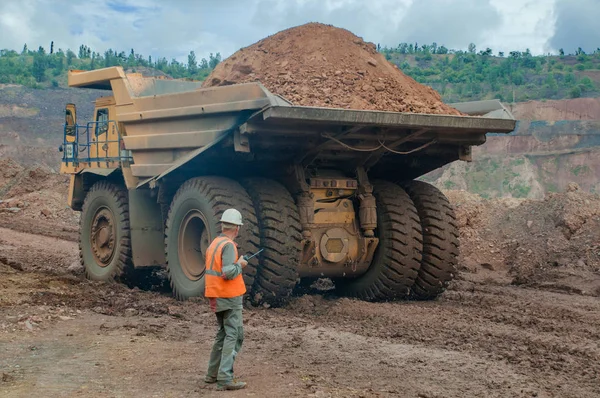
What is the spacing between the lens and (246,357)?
6664mm

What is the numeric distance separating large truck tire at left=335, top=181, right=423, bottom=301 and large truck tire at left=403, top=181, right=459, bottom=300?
8.5 inches

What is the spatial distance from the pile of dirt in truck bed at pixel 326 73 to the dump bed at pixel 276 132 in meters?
0.32

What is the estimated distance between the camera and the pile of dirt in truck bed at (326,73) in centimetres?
876

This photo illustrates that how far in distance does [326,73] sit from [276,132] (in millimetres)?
1051

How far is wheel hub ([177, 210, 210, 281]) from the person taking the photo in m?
9.73

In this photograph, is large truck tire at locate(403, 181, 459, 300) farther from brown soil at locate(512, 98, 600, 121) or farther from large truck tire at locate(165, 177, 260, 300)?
brown soil at locate(512, 98, 600, 121)

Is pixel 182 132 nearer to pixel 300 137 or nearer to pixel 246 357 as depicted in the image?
pixel 300 137

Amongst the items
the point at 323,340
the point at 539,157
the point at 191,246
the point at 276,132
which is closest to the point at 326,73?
the point at 276,132

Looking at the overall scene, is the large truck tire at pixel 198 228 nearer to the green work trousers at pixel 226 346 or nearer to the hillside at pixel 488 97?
the green work trousers at pixel 226 346

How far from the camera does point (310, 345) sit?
714 centimetres

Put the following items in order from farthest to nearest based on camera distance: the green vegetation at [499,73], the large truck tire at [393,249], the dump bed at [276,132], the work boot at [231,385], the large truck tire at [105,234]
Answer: the green vegetation at [499,73]
the large truck tire at [105,234]
the large truck tire at [393,249]
the dump bed at [276,132]
the work boot at [231,385]

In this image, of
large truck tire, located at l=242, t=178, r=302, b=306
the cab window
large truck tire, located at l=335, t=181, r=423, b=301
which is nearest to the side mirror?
the cab window

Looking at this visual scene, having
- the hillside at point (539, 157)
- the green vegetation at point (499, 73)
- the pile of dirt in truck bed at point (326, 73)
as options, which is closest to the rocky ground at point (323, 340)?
the pile of dirt in truck bed at point (326, 73)

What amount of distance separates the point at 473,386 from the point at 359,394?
2.88ft
